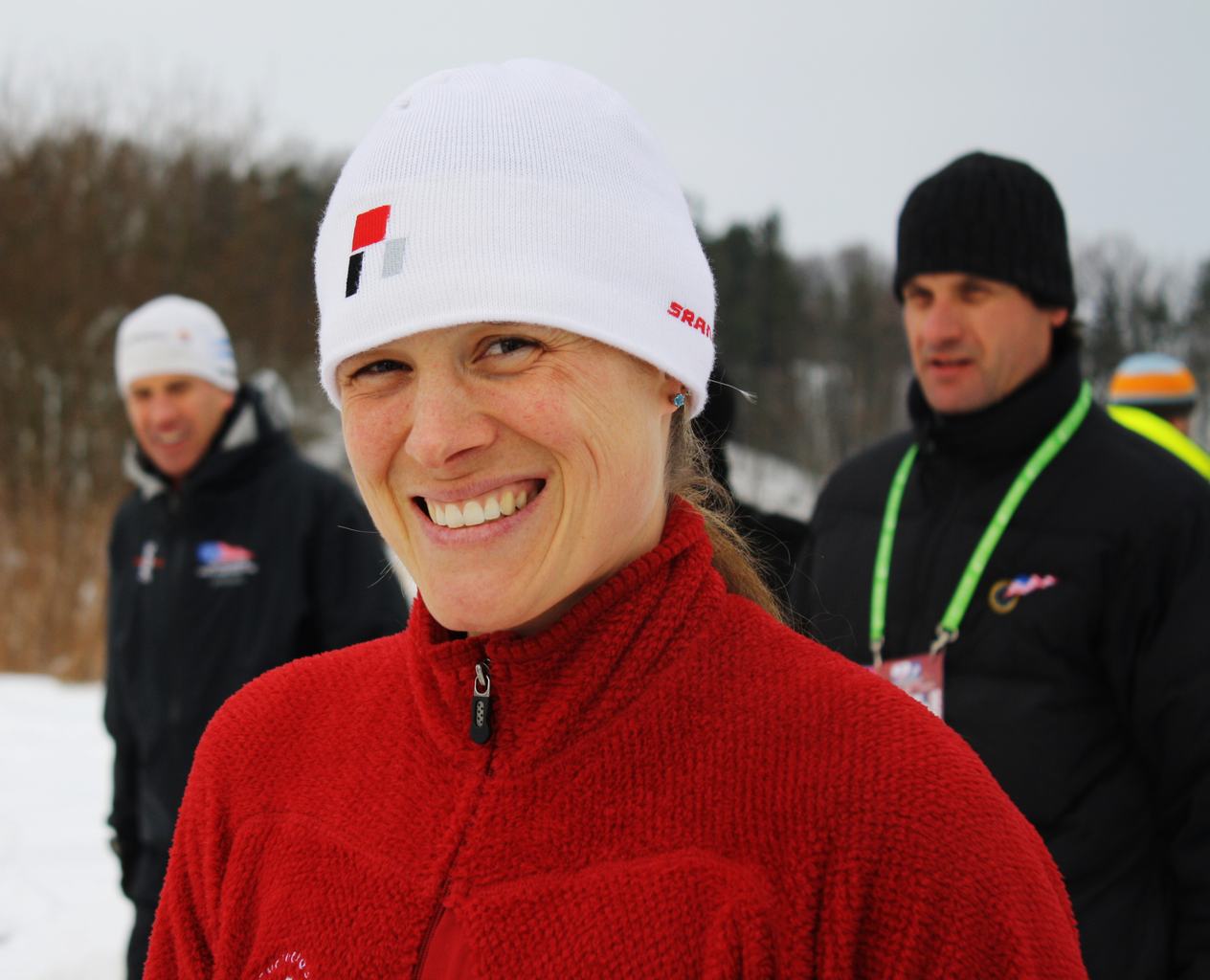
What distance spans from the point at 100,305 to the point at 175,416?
481 inches

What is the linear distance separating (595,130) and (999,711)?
1587 mm

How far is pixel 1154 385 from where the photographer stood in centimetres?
672

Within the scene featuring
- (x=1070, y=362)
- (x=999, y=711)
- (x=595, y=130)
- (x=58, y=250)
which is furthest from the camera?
(x=58, y=250)

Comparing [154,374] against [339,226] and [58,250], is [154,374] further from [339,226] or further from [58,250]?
[58,250]

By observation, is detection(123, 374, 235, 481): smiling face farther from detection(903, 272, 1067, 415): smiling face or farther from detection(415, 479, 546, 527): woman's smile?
detection(415, 479, 546, 527): woman's smile

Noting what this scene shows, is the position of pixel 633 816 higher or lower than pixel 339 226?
lower

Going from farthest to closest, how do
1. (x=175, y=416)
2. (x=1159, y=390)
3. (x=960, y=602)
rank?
(x=1159, y=390) → (x=175, y=416) → (x=960, y=602)

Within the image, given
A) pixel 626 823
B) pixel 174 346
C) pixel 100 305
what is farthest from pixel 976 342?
pixel 100 305

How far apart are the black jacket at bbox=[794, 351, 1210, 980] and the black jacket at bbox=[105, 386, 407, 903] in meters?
1.85

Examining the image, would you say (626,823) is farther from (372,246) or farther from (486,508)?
(372,246)

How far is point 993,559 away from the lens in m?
2.50

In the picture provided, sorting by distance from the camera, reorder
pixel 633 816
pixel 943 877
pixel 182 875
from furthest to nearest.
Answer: pixel 182 875
pixel 633 816
pixel 943 877

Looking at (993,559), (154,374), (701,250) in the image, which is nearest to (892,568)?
(993,559)

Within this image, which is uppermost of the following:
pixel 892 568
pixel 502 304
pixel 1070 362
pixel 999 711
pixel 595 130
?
pixel 595 130
